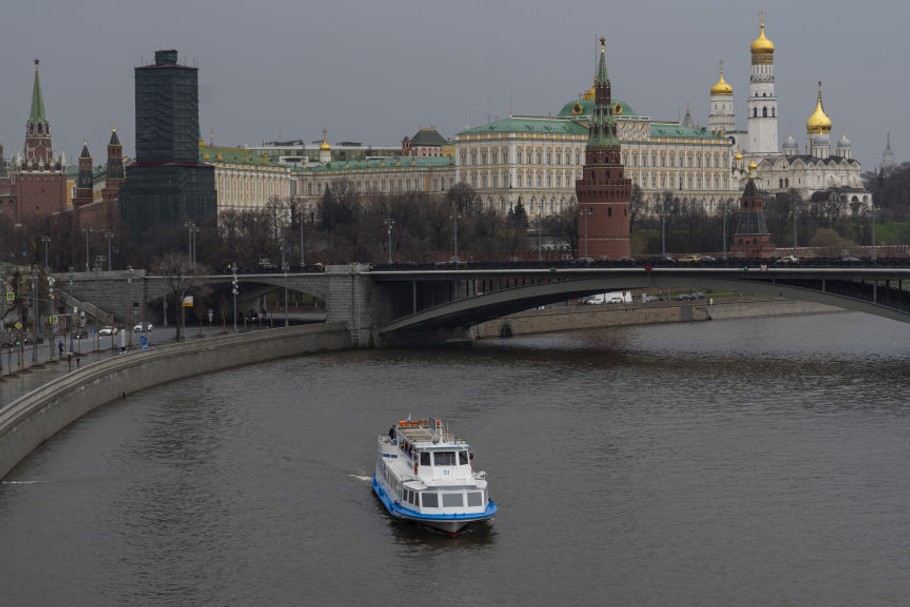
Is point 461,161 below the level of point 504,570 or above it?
above

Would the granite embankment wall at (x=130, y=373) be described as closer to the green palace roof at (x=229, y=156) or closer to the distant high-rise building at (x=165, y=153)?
the distant high-rise building at (x=165, y=153)

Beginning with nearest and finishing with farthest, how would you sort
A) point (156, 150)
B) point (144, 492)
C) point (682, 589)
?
point (682, 589) → point (144, 492) → point (156, 150)

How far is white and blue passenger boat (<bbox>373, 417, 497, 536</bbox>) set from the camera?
36.3 metres

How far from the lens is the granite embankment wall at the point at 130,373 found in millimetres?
42875

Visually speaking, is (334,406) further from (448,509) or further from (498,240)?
(498,240)

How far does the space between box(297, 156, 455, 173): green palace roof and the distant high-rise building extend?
38.7 meters

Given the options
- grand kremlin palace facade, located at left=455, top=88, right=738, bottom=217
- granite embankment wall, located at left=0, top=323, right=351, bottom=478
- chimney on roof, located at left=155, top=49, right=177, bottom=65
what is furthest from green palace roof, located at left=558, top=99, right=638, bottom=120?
granite embankment wall, located at left=0, top=323, right=351, bottom=478

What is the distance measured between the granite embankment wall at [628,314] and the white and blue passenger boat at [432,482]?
41.4m

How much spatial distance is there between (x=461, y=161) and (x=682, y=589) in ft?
431

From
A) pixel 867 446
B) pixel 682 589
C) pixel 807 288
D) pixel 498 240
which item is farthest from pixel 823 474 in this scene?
pixel 498 240

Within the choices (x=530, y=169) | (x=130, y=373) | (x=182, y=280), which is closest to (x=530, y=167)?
(x=530, y=169)

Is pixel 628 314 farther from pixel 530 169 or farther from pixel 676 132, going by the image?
pixel 676 132

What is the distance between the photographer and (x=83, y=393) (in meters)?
50.8

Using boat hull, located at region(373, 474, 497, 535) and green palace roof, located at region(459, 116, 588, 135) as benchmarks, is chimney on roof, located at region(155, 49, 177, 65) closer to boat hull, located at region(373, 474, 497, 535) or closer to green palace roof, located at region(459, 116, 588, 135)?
green palace roof, located at region(459, 116, 588, 135)
